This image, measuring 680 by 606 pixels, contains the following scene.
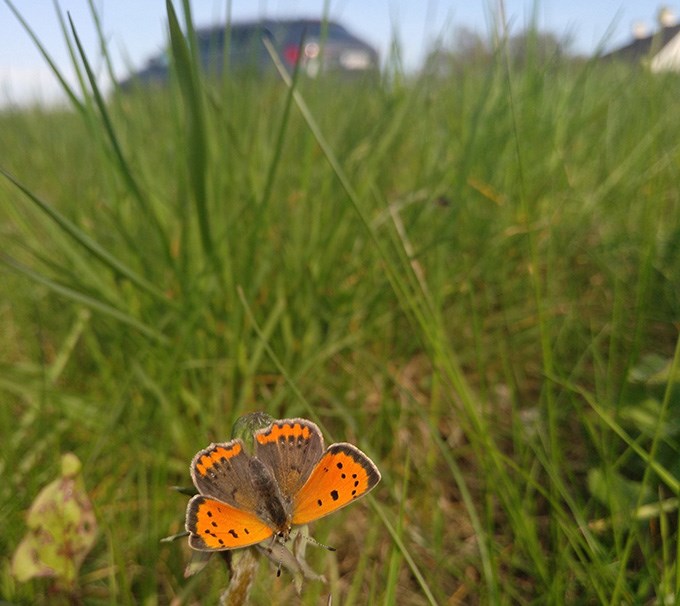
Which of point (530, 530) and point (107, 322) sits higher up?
point (107, 322)

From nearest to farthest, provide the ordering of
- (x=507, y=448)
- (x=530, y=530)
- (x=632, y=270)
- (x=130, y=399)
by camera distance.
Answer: (x=530, y=530) < (x=130, y=399) < (x=507, y=448) < (x=632, y=270)

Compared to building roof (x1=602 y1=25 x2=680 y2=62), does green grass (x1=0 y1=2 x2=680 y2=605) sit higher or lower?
lower

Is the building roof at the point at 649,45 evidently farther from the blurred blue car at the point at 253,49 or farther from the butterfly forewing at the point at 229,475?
the butterfly forewing at the point at 229,475

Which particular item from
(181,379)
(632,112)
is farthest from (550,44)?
(181,379)

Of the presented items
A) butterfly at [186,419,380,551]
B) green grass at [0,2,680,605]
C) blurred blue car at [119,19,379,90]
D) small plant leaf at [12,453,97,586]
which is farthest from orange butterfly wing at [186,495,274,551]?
blurred blue car at [119,19,379,90]

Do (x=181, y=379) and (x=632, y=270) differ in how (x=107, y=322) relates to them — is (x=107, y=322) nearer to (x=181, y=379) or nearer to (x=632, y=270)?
(x=181, y=379)

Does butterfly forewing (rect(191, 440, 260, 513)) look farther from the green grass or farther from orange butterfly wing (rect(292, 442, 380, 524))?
the green grass
